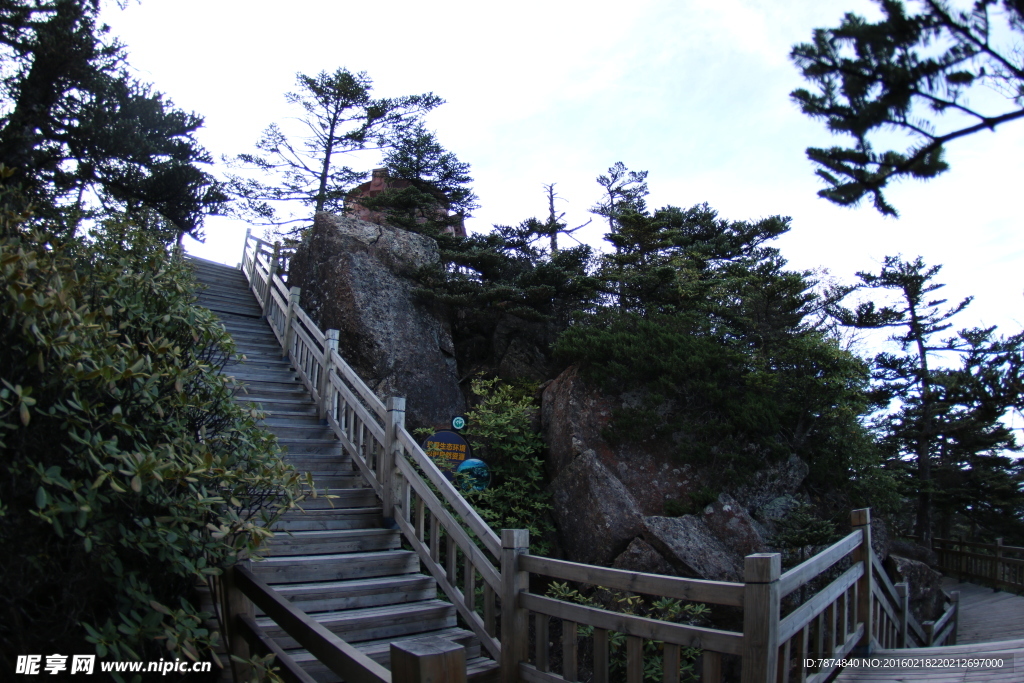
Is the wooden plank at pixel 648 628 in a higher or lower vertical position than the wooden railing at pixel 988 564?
higher

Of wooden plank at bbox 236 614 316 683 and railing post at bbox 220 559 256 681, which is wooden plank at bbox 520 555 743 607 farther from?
railing post at bbox 220 559 256 681

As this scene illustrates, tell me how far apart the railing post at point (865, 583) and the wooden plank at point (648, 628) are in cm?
269

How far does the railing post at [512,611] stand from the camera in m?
4.49

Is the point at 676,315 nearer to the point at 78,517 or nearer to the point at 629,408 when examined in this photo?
the point at 629,408

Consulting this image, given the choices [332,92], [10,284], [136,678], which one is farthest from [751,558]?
[332,92]

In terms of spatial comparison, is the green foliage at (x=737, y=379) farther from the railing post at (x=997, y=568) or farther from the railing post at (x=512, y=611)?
the railing post at (x=997, y=568)

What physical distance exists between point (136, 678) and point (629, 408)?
6.83 meters

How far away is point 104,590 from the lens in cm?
295

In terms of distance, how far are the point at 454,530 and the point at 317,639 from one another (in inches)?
123

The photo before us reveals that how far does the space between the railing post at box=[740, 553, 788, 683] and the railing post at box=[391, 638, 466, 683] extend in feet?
6.43

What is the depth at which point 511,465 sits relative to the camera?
335 inches

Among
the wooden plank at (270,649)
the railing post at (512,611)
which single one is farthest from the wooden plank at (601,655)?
the wooden plank at (270,649)

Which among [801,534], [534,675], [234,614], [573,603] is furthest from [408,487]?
[801,534]

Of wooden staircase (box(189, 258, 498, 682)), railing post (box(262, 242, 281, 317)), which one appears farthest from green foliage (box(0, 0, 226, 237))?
wooden staircase (box(189, 258, 498, 682))
